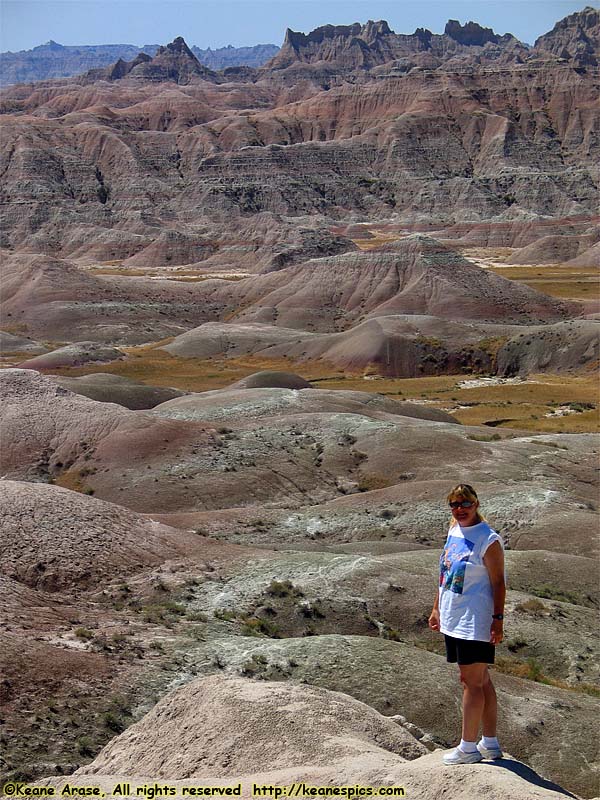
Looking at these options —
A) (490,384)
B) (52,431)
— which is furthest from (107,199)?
(52,431)

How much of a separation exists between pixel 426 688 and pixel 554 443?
2889 centimetres

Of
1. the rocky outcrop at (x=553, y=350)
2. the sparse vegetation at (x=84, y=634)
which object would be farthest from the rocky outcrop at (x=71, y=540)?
the rocky outcrop at (x=553, y=350)

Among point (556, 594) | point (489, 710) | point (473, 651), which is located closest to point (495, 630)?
point (473, 651)

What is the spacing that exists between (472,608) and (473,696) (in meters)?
0.96

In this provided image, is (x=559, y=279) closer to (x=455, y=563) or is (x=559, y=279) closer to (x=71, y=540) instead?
(x=71, y=540)

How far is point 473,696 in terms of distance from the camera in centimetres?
1038

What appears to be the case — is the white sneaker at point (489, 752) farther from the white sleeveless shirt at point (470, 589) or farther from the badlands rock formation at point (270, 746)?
the white sleeveless shirt at point (470, 589)

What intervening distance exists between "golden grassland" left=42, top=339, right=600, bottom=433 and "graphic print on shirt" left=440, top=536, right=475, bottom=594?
1831 inches

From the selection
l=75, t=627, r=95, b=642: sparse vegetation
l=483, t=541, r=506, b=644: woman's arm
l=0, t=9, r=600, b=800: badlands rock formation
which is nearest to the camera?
l=483, t=541, r=506, b=644: woman's arm

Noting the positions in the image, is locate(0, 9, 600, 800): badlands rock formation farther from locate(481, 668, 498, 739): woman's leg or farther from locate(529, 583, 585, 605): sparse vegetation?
locate(481, 668, 498, 739): woman's leg

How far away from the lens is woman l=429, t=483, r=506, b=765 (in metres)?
10.2

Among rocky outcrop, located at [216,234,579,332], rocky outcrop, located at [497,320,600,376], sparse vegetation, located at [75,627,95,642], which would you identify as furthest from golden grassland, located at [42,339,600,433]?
sparse vegetation, located at [75,627,95,642]

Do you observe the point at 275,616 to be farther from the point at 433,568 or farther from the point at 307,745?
the point at 307,745

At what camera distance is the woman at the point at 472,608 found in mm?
10234
